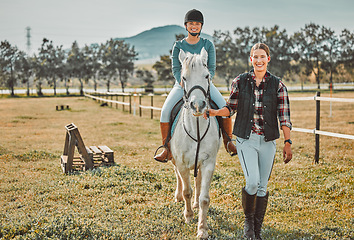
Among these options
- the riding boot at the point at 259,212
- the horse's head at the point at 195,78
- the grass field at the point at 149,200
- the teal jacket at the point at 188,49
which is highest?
the teal jacket at the point at 188,49

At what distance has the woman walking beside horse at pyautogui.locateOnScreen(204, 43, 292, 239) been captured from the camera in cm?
418

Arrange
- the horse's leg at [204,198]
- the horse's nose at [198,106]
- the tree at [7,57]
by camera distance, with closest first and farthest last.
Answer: the horse's nose at [198,106] → the horse's leg at [204,198] → the tree at [7,57]

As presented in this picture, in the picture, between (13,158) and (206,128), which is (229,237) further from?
(13,158)

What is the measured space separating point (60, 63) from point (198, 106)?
3388 inches

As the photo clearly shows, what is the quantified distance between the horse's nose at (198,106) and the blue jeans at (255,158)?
2.75ft

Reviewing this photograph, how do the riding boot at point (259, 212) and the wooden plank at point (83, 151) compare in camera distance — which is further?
the wooden plank at point (83, 151)

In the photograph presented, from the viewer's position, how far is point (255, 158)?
4.22 meters

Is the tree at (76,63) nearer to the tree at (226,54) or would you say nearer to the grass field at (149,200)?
the tree at (226,54)

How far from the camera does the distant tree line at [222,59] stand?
266 feet

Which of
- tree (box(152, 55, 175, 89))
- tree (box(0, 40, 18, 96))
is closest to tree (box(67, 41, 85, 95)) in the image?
tree (box(0, 40, 18, 96))

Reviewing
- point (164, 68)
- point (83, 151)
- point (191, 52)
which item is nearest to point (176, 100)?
point (191, 52)

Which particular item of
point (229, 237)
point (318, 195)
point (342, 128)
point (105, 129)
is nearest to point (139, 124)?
point (105, 129)

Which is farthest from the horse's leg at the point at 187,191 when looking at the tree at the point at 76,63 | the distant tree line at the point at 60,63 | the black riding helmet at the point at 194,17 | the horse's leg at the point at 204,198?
the tree at the point at 76,63

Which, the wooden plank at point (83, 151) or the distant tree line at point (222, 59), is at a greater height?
the distant tree line at point (222, 59)
